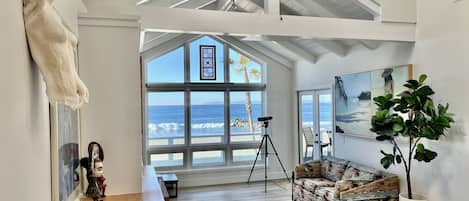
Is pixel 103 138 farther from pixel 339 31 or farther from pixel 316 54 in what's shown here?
pixel 316 54

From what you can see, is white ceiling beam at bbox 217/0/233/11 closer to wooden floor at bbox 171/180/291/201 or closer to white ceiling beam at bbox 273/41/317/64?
white ceiling beam at bbox 273/41/317/64

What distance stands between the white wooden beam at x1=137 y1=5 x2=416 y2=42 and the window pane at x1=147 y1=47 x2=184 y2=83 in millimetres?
3217

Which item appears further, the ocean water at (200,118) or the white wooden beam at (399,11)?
the ocean water at (200,118)

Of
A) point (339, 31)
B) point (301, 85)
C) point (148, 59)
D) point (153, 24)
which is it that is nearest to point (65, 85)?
point (153, 24)

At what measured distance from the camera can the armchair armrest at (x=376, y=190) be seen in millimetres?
4203

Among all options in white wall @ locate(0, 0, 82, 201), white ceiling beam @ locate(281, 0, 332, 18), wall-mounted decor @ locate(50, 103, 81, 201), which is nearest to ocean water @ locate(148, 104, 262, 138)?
white ceiling beam @ locate(281, 0, 332, 18)

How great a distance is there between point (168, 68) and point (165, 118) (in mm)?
1017

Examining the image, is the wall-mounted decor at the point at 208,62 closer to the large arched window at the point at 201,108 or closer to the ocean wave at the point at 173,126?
the large arched window at the point at 201,108

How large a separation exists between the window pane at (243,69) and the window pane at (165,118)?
1.23 metres

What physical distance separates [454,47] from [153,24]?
10.5 feet

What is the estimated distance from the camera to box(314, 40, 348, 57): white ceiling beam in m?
5.50

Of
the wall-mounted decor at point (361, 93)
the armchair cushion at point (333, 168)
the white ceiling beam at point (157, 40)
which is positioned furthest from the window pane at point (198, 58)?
the armchair cushion at point (333, 168)

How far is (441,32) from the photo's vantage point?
373cm

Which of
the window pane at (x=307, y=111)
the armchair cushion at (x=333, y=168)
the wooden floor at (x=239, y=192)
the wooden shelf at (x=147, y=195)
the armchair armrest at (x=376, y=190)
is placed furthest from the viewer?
the window pane at (x=307, y=111)
